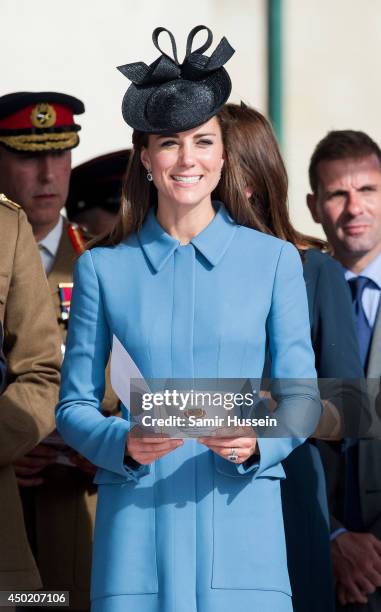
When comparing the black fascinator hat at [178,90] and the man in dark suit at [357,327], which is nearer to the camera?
the black fascinator hat at [178,90]

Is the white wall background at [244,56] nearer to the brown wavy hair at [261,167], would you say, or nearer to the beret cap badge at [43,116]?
the beret cap badge at [43,116]

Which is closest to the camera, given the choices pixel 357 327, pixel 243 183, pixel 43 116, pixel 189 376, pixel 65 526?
pixel 189 376

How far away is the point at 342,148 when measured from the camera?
457cm

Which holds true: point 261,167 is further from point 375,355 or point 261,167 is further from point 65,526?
point 65,526

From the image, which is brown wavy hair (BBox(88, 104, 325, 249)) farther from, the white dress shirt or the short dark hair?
the white dress shirt

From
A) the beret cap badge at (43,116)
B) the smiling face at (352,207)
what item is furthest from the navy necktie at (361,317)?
the beret cap badge at (43,116)

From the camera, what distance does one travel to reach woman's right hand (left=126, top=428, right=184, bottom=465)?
2.90 meters

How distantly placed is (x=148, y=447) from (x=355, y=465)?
1250 millimetres

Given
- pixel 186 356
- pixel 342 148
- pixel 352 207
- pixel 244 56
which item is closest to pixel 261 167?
pixel 352 207

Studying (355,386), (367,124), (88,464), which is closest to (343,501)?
(355,386)

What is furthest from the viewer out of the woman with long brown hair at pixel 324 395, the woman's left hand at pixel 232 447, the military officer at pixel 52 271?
the military officer at pixel 52 271

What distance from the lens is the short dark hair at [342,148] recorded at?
455 cm

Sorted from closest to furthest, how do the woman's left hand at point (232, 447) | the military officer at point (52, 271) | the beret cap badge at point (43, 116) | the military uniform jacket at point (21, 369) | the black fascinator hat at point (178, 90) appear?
the woman's left hand at point (232, 447), the black fascinator hat at point (178, 90), the military uniform jacket at point (21, 369), the military officer at point (52, 271), the beret cap badge at point (43, 116)

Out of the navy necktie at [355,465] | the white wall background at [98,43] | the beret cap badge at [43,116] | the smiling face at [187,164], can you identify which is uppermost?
the white wall background at [98,43]
